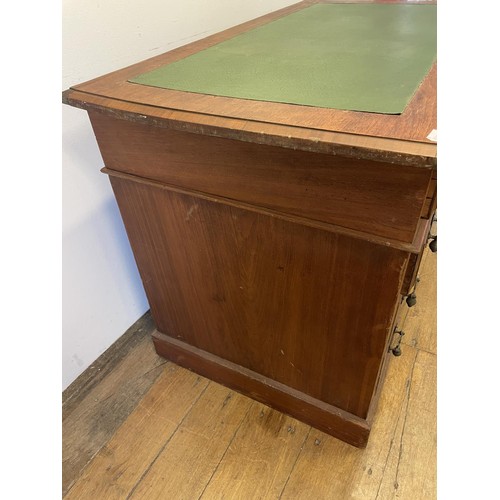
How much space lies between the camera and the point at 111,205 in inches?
42.1

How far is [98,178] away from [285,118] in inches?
23.6

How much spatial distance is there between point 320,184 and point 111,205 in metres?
0.65

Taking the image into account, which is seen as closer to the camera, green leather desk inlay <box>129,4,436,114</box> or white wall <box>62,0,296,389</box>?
green leather desk inlay <box>129,4,436,114</box>

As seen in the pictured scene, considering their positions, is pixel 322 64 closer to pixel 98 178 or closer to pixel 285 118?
pixel 285 118

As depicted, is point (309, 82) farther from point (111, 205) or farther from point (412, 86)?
point (111, 205)

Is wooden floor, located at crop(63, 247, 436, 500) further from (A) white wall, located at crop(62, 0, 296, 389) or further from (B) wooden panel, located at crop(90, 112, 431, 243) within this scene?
(B) wooden panel, located at crop(90, 112, 431, 243)

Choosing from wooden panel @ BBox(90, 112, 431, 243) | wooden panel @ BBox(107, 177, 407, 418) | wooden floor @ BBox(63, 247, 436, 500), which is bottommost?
wooden floor @ BBox(63, 247, 436, 500)

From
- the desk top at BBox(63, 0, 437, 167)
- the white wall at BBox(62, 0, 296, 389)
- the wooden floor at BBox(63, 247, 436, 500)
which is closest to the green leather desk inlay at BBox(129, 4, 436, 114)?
the desk top at BBox(63, 0, 437, 167)

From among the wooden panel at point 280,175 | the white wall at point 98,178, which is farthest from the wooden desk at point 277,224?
the white wall at point 98,178

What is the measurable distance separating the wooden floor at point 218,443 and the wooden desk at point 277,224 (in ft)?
0.22

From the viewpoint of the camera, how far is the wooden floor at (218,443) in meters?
0.93

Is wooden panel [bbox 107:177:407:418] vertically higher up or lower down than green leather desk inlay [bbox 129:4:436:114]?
lower down

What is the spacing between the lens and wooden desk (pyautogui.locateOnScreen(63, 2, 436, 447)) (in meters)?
0.58
